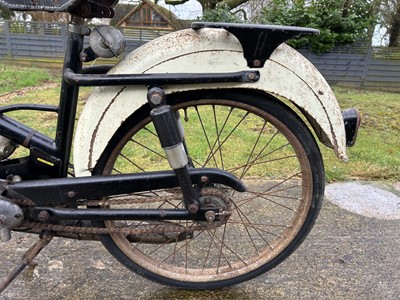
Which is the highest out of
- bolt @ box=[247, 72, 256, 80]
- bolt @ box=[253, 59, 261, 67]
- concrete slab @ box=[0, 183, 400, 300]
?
bolt @ box=[253, 59, 261, 67]

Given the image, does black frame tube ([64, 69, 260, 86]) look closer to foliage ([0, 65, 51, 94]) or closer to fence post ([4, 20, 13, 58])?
foliage ([0, 65, 51, 94])

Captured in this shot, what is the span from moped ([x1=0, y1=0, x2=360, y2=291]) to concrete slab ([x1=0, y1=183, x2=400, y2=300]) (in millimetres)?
141

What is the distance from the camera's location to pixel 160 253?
2146 mm

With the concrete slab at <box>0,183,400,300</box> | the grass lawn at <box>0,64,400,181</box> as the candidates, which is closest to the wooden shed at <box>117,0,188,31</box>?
the grass lawn at <box>0,64,400,181</box>

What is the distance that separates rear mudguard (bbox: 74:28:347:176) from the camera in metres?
1.47

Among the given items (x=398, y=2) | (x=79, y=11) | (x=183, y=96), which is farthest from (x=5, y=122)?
(x=398, y=2)

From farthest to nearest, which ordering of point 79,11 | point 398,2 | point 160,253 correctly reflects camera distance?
1. point 398,2
2. point 160,253
3. point 79,11

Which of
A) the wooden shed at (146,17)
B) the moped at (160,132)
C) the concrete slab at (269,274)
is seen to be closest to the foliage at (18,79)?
the concrete slab at (269,274)

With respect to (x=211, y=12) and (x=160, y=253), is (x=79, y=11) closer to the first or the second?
(x=160, y=253)

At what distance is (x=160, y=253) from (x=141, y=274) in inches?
13.5

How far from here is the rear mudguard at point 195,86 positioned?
1.47m

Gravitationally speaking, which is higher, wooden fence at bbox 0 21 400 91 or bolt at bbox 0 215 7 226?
bolt at bbox 0 215 7 226

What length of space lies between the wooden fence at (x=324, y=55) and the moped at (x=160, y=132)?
25.1 ft

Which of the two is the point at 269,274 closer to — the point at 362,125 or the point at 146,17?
the point at 362,125
